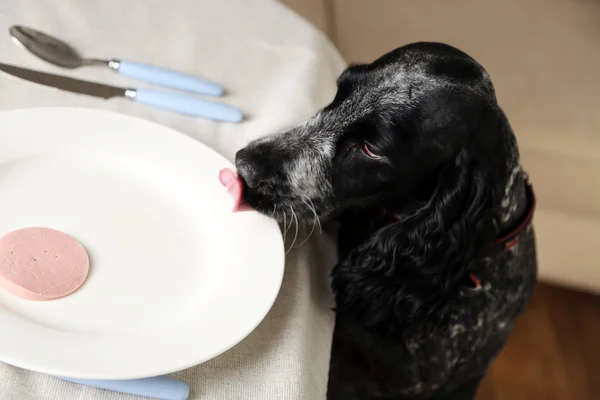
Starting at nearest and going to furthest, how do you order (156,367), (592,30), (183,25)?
(156,367) < (183,25) < (592,30)

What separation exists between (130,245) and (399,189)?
1.43 feet

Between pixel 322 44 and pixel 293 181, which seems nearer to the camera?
pixel 293 181

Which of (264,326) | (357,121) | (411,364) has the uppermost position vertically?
(357,121)

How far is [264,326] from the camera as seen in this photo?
788mm

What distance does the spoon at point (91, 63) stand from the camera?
3.38ft

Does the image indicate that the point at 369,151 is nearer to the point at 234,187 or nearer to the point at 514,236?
the point at 234,187

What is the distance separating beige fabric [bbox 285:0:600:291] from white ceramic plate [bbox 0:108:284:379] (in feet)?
4.69

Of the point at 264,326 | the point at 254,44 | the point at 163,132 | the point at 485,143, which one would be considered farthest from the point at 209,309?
the point at 254,44

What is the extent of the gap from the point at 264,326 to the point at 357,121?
14.8 inches

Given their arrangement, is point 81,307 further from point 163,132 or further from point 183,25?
point 183,25

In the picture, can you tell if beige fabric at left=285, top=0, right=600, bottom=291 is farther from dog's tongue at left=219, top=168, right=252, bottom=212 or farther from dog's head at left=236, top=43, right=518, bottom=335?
dog's tongue at left=219, top=168, right=252, bottom=212

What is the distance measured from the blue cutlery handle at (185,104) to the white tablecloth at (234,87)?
13 mm

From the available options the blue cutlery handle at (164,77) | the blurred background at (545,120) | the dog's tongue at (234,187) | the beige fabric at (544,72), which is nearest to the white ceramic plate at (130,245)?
the dog's tongue at (234,187)

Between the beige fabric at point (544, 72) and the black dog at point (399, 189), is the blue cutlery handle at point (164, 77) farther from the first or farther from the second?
the beige fabric at point (544, 72)
